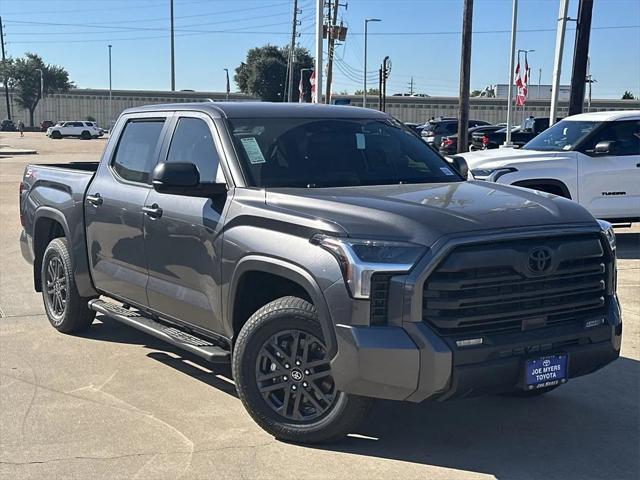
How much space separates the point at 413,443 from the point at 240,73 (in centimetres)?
8218

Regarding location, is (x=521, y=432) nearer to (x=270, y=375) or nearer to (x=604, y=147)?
(x=270, y=375)

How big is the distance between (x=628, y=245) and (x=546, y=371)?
8286mm

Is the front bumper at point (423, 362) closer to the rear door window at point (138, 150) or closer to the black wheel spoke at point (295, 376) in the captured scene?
the black wheel spoke at point (295, 376)

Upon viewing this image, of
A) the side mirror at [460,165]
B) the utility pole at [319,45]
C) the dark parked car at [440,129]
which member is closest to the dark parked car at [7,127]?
Answer: the dark parked car at [440,129]

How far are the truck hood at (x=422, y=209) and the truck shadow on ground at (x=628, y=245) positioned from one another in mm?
6425

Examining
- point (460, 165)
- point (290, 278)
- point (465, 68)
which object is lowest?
point (290, 278)

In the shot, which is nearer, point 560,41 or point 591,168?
point 591,168

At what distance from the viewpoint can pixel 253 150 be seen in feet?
16.6

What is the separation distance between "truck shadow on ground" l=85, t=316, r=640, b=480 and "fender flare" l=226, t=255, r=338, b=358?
2.60 feet

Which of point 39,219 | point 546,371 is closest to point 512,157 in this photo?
point 39,219

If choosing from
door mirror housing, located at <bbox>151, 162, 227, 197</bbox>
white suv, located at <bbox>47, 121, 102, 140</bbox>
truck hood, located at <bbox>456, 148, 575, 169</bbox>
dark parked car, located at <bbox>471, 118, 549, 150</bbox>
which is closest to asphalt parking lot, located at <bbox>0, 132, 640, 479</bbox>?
door mirror housing, located at <bbox>151, 162, 227, 197</bbox>

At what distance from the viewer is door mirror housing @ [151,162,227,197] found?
15.4 feet

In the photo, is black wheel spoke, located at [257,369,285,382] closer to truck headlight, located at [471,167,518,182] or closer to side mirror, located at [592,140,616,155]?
truck headlight, located at [471,167,518,182]

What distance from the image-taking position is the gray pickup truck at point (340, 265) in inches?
150
